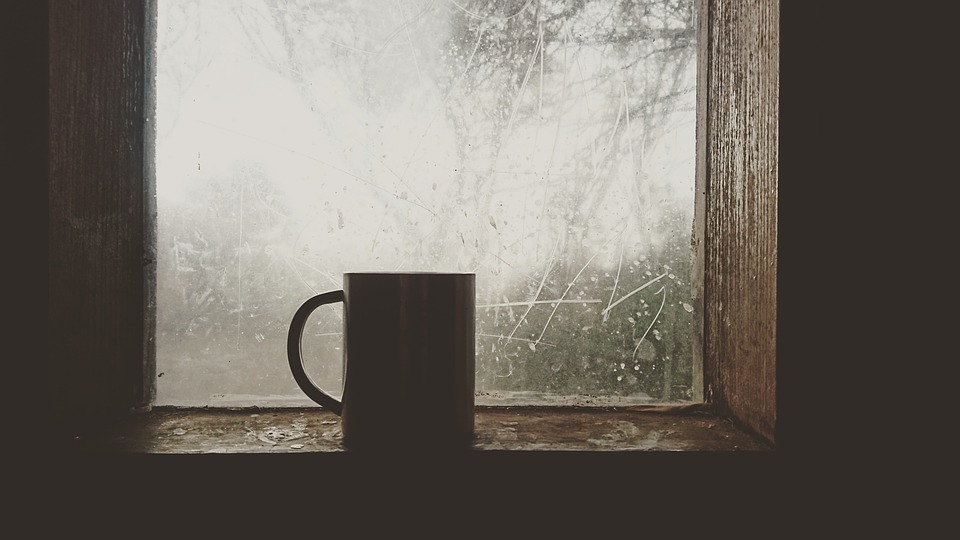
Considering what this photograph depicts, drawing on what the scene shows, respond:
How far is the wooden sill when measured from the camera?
2.13ft

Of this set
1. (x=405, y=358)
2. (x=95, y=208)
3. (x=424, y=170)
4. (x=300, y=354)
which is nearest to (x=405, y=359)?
(x=405, y=358)

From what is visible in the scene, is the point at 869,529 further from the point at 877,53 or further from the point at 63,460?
the point at 63,460

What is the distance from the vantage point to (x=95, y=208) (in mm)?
703

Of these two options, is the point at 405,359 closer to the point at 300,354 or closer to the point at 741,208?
the point at 300,354

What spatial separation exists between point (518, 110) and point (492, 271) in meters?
0.21

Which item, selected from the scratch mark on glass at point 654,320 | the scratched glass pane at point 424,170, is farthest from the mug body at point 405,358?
the scratch mark on glass at point 654,320

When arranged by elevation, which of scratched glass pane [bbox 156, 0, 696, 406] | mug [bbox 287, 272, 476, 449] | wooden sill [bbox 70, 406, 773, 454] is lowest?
wooden sill [bbox 70, 406, 773, 454]

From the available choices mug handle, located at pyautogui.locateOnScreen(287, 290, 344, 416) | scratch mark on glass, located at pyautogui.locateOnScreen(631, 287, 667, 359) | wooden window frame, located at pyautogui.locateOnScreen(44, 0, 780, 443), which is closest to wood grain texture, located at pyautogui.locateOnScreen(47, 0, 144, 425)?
wooden window frame, located at pyautogui.locateOnScreen(44, 0, 780, 443)

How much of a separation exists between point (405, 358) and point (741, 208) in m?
0.42

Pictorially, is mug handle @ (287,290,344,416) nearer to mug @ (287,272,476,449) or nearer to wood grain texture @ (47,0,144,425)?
mug @ (287,272,476,449)

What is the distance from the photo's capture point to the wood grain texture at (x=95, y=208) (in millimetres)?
644

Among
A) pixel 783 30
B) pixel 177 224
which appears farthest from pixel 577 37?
pixel 177 224

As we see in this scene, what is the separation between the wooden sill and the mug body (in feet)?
0.08

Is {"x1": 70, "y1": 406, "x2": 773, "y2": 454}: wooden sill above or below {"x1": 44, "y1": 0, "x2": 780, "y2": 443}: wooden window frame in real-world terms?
below
